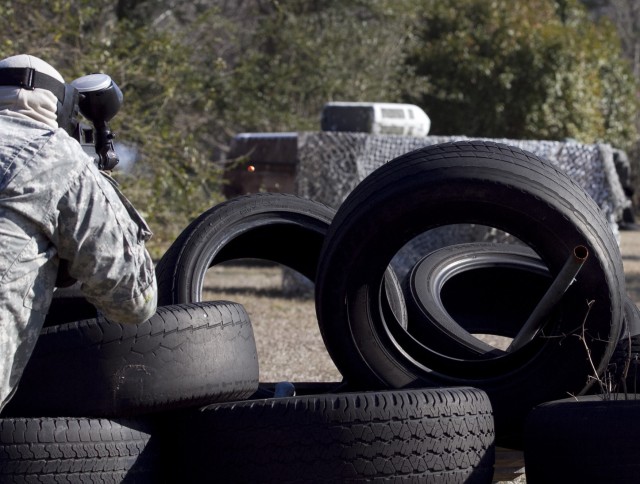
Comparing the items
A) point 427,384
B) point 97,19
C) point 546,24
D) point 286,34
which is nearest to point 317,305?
point 427,384

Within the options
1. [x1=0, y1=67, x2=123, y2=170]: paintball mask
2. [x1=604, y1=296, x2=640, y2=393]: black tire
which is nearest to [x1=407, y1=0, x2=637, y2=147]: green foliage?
[x1=604, y1=296, x2=640, y2=393]: black tire

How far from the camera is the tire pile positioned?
3.46m

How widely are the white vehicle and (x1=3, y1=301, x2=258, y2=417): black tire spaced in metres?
7.93

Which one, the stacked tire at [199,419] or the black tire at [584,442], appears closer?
the stacked tire at [199,419]

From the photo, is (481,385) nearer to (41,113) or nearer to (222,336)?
(222,336)

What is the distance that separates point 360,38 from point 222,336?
14430mm

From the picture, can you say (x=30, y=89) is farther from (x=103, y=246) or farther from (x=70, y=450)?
(x=70, y=450)

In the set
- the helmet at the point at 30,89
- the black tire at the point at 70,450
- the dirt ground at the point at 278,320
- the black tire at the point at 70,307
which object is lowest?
the dirt ground at the point at 278,320

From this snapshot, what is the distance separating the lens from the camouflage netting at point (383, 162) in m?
10.4

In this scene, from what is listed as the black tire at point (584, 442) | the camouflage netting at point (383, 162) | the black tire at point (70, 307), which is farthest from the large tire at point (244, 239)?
the camouflage netting at point (383, 162)

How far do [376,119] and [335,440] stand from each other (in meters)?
8.10

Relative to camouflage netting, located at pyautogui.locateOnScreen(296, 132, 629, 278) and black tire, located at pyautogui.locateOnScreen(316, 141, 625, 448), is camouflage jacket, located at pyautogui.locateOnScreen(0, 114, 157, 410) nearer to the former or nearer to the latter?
black tire, located at pyautogui.locateOnScreen(316, 141, 625, 448)

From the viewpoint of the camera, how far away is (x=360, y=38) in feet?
57.8

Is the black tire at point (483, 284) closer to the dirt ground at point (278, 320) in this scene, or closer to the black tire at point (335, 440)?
the dirt ground at point (278, 320)
